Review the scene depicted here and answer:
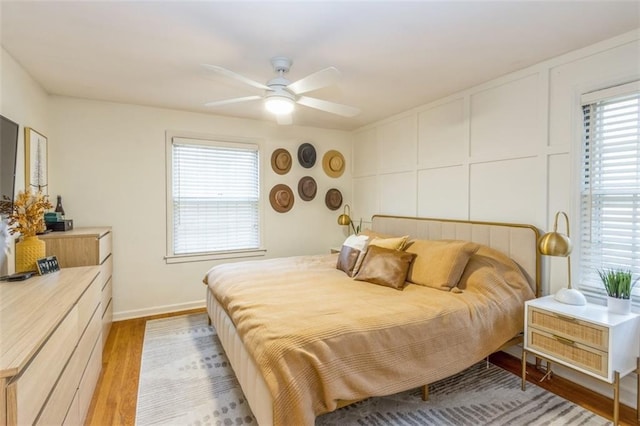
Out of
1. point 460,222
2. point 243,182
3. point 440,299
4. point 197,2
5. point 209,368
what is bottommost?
point 209,368

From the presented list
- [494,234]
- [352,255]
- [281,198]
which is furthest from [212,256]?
[494,234]

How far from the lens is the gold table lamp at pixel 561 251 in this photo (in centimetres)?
218

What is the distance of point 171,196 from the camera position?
4.03m

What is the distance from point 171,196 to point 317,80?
2.71m

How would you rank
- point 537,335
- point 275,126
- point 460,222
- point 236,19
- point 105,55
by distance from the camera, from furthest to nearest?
point 275,126, point 460,222, point 105,55, point 537,335, point 236,19

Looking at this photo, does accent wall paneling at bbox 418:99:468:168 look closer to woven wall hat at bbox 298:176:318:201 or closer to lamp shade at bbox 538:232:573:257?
lamp shade at bbox 538:232:573:257

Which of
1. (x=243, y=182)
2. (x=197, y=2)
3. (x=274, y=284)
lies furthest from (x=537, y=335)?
(x=243, y=182)

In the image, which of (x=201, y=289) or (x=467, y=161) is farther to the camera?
(x=201, y=289)

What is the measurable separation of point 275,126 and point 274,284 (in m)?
2.66

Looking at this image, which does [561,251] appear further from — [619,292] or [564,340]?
[564,340]

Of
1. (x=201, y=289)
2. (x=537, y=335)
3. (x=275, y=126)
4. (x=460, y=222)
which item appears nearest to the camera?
(x=537, y=335)

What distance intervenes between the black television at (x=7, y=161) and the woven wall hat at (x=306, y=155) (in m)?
3.11

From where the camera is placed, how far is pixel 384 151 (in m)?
4.44

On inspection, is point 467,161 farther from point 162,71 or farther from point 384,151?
point 162,71
